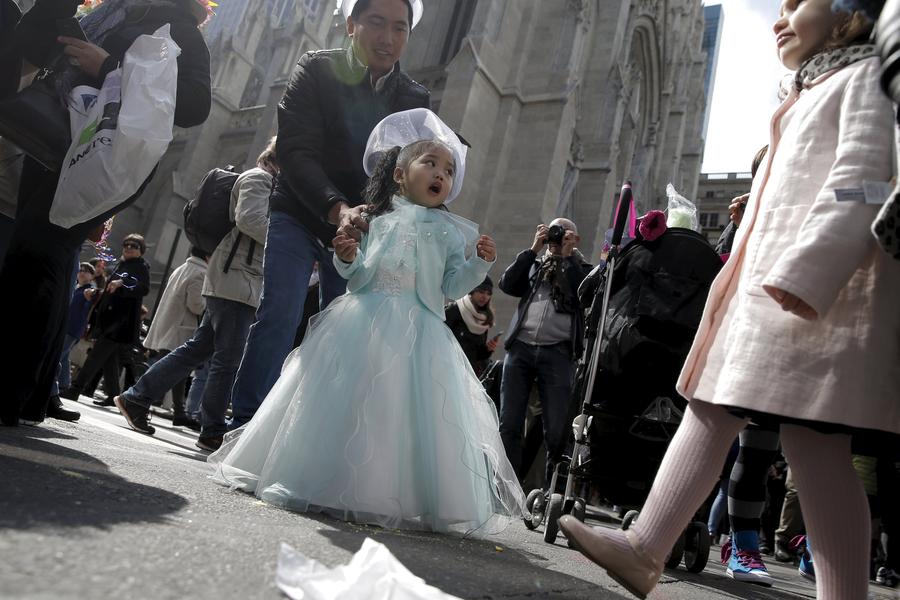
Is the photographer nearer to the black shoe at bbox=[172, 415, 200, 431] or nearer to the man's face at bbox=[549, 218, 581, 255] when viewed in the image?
the man's face at bbox=[549, 218, 581, 255]

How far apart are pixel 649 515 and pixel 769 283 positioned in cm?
65

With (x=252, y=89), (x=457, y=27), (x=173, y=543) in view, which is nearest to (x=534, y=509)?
(x=173, y=543)

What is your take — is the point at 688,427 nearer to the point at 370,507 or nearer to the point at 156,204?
the point at 370,507

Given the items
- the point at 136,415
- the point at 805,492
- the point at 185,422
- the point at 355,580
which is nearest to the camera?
the point at 355,580

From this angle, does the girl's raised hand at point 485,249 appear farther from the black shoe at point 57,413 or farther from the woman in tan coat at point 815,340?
the black shoe at point 57,413

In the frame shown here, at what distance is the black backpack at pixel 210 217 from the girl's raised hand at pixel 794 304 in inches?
154

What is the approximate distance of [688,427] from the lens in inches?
73.2

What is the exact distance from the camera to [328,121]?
11.4 ft

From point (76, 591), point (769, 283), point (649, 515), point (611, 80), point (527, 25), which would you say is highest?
point (611, 80)

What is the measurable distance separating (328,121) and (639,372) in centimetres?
193

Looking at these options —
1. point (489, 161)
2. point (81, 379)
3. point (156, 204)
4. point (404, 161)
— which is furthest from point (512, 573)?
point (156, 204)

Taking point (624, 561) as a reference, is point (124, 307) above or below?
above

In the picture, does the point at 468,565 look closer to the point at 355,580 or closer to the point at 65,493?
the point at 355,580

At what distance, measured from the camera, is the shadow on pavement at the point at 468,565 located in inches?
59.6
